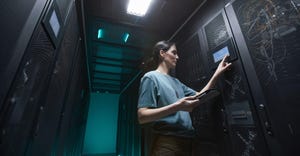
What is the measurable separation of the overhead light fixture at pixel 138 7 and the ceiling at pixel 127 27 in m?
0.06

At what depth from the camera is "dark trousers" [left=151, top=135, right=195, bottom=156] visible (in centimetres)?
90

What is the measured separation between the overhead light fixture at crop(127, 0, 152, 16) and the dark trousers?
1621mm

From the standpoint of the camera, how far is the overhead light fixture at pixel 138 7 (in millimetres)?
1815

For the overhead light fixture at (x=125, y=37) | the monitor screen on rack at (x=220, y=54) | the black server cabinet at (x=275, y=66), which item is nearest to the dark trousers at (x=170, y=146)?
the black server cabinet at (x=275, y=66)

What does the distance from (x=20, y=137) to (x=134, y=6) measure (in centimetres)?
176

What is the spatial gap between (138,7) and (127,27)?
1.46 ft

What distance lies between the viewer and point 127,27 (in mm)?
2264

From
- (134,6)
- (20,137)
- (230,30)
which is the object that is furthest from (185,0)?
(20,137)

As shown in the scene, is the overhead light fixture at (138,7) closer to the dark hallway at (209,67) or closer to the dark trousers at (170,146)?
the dark hallway at (209,67)

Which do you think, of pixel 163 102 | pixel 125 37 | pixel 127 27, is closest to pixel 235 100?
pixel 163 102

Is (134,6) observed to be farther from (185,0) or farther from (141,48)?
(141,48)

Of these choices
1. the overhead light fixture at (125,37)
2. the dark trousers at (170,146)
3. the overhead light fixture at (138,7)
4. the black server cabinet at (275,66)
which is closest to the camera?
the black server cabinet at (275,66)

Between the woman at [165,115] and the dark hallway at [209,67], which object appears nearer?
the dark hallway at [209,67]

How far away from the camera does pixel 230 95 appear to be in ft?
3.86
